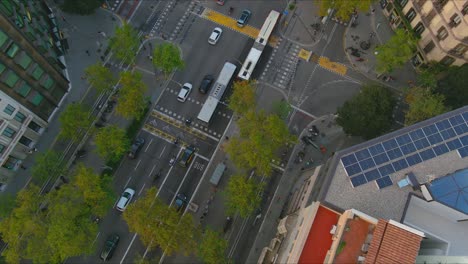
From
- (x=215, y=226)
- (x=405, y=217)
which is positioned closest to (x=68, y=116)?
(x=215, y=226)

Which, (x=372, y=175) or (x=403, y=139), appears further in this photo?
(x=403, y=139)

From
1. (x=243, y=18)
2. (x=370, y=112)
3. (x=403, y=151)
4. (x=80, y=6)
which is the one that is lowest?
(x=403, y=151)

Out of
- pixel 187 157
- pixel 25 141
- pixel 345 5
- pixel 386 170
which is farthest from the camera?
pixel 345 5

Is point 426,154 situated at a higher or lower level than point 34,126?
higher

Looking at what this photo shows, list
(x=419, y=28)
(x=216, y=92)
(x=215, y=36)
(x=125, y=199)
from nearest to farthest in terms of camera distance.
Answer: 1. (x=125, y=199)
2. (x=419, y=28)
3. (x=216, y=92)
4. (x=215, y=36)

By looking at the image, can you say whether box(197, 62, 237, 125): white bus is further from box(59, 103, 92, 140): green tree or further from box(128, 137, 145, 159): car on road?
box(59, 103, 92, 140): green tree

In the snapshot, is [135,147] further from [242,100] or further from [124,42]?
[242,100]

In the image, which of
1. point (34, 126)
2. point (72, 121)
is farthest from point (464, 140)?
point (34, 126)
